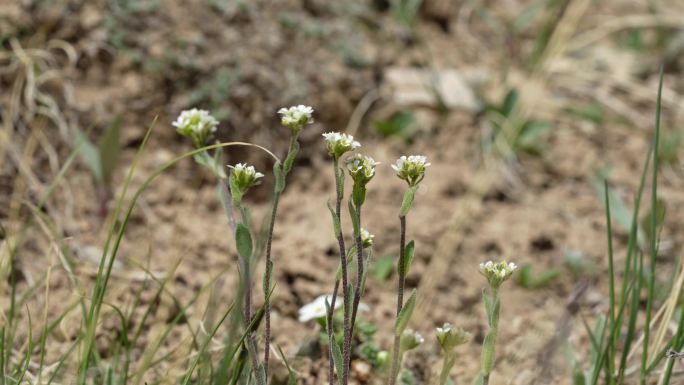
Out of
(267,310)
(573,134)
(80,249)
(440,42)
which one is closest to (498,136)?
(573,134)

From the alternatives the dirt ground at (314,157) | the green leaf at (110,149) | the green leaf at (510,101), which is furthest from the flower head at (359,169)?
the green leaf at (510,101)

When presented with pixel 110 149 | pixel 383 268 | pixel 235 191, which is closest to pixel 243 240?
pixel 235 191

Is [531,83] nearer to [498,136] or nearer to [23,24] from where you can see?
[498,136]

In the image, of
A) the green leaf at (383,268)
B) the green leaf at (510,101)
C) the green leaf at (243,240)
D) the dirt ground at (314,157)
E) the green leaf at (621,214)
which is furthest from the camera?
the green leaf at (510,101)

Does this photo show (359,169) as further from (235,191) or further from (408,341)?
(408,341)

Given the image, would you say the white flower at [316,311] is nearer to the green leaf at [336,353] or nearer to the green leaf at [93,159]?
the green leaf at [336,353]

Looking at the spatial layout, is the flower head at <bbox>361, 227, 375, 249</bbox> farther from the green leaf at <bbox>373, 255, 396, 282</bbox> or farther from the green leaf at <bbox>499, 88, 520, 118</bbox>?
the green leaf at <bbox>499, 88, 520, 118</bbox>

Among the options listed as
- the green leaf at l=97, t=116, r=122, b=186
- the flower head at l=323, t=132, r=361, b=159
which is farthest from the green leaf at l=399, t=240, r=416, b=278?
the green leaf at l=97, t=116, r=122, b=186
